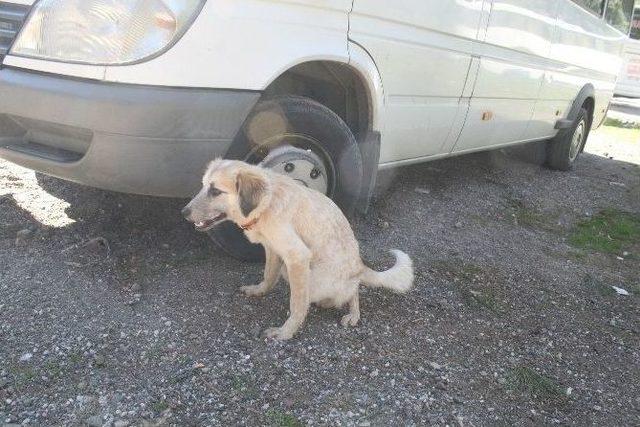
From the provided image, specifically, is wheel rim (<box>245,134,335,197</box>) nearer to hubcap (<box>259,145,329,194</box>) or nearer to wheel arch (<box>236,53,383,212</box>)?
hubcap (<box>259,145,329,194</box>)

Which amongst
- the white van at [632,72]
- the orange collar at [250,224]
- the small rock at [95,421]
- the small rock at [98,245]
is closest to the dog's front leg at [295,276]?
the orange collar at [250,224]

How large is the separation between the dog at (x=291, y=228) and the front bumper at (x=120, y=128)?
0.15m

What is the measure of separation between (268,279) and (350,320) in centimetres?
50

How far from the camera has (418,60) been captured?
→ 3.93m

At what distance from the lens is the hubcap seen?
3.26 m

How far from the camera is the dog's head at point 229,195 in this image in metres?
2.74

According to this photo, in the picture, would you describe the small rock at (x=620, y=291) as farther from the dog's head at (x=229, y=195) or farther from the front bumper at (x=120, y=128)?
the front bumper at (x=120, y=128)

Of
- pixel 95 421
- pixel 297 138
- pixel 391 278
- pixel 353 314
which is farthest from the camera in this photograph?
pixel 297 138

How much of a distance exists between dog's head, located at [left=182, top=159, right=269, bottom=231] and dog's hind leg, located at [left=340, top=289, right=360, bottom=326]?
2.41 feet

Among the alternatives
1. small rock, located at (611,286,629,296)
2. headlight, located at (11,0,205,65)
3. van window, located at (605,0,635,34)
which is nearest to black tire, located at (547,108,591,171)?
van window, located at (605,0,635,34)

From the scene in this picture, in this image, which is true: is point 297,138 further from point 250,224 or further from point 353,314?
point 353,314

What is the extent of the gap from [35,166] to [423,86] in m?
2.49

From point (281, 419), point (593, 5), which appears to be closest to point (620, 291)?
point (281, 419)

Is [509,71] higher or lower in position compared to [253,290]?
higher
